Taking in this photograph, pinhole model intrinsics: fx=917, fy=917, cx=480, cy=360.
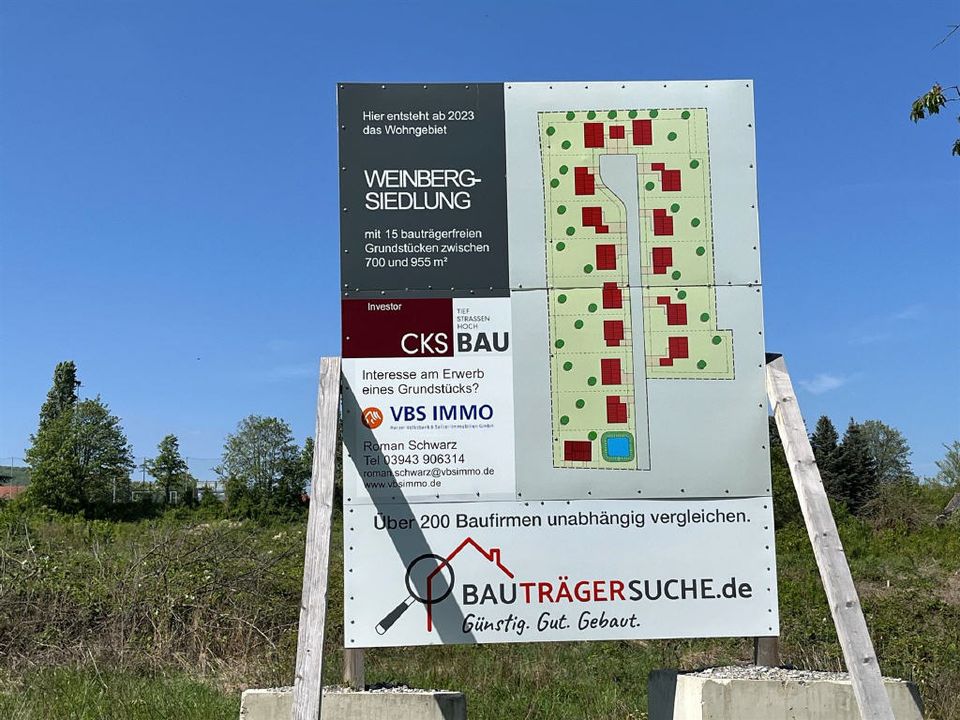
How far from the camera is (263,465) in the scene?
57.3 metres

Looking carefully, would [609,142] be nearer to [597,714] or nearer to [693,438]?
[693,438]

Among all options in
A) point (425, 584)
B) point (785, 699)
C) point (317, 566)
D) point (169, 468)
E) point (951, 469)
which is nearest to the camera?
point (317, 566)

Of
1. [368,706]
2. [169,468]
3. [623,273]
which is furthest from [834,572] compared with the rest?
[169,468]

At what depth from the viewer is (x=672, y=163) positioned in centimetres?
508

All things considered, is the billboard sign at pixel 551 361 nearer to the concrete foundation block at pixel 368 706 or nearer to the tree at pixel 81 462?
the concrete foundation block at pixel 368 706

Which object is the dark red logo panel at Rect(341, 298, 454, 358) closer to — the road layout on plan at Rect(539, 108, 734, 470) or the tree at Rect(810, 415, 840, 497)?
the road layout on plan at Rect(539, 108, 734, 470)

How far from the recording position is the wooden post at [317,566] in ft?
13.3

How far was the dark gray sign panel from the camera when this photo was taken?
16.3 ft

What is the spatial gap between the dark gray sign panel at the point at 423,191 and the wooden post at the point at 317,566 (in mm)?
784

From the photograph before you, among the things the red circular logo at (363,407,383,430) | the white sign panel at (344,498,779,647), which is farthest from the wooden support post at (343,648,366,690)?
the red circular logo at (363,407,383,430)

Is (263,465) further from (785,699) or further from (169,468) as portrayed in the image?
(785,699)

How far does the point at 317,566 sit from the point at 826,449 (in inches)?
1854

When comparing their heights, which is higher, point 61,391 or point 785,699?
point 61,391

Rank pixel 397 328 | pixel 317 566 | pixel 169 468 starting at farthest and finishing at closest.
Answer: pixel 169 468 < pixel 397 328 < pixel 317 566
